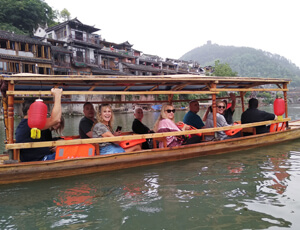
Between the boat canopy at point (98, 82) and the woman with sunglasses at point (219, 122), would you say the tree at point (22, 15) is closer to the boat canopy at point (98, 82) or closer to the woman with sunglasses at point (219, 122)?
the boat canopy at point (98, 82)

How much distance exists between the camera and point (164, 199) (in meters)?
3.94

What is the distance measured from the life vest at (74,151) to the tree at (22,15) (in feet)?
107

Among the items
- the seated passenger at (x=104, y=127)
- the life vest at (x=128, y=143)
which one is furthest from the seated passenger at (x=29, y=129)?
the life vest at (x=128, y=143)

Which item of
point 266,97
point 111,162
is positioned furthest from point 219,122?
point 266,97

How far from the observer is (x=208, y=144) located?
629cm

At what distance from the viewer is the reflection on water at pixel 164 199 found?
10.7 feet

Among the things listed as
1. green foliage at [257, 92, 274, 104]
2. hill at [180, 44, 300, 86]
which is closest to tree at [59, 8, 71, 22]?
green foliage at [257, 92, 274, 104]

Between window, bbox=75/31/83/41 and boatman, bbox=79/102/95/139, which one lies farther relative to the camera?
window, bbox=75/31/83/41

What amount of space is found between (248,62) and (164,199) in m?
142

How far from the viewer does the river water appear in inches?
128

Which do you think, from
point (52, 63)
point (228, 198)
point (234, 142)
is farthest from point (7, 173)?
point (52, 63)

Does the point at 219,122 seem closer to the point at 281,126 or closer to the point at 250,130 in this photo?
the point at 250,130

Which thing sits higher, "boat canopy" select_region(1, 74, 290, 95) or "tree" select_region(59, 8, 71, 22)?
"tree" select_region(59, 8, 71, 22)

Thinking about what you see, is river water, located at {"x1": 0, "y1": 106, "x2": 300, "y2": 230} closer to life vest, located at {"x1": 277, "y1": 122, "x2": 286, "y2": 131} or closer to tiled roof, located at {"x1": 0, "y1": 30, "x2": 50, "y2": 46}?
life vest, located at {"x1": 277, "y1": 122, "x2": 286, "y2": 131}
